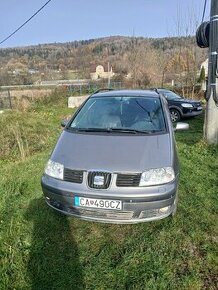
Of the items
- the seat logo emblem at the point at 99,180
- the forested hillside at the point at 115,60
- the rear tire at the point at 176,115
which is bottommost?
the rear tire at the point at 176,115

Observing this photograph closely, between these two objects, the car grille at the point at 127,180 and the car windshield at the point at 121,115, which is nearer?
the car grille at the point at 127,180

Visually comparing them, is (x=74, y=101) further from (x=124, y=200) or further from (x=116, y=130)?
(x=124, y=200)

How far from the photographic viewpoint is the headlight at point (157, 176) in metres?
2.98

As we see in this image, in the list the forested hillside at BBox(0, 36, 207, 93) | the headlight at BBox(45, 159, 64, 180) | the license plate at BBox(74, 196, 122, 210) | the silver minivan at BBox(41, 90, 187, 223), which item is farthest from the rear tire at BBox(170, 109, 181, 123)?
the license plate at BBox(74, 196, 122, 210)

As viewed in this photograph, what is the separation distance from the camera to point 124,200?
2889 mm

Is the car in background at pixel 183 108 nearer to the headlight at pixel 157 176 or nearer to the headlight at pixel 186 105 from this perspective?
the headlight at pixel 186 105

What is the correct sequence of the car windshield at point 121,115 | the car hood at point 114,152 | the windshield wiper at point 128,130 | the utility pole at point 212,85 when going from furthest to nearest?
the utility pole at point 212,85, the car windshield at point 121,115, the windshield wiper at point 128,130, the car hood at point 114,152

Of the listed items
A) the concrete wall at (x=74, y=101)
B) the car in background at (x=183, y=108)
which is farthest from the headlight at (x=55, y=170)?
the concrete wall at (x=74, y=101)

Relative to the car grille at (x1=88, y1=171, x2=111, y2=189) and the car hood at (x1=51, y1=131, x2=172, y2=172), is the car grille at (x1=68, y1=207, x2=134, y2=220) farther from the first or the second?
the car hood at (x1=51, y1=131, x2=172, y2=172)

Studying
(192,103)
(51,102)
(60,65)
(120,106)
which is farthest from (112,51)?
(120,106)

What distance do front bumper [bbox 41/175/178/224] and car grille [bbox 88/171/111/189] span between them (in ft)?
0.17

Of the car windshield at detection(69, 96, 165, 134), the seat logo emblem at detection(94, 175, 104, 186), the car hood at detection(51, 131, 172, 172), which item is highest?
the car windshield at detection(69, 96, 165, 134)

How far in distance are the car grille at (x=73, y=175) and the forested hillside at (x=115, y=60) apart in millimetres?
17776

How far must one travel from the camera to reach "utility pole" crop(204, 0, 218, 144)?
6.10 meters
